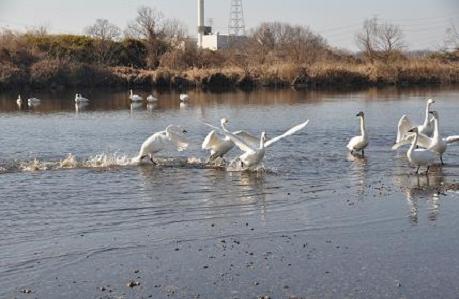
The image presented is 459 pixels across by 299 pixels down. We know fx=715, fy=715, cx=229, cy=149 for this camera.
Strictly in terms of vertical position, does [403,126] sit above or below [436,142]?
above

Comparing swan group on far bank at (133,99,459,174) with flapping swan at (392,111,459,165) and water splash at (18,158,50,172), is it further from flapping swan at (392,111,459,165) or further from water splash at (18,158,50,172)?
water splash at (18,158,50,172)

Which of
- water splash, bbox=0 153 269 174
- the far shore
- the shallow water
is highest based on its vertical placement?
the far shore

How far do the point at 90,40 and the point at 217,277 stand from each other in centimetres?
5862

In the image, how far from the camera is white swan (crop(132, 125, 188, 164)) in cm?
1627

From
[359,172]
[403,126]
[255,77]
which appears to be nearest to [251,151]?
[359,172]

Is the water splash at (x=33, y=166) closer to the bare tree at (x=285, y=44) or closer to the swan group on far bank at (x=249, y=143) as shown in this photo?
the swan group on far bank at (x=249, y=143)

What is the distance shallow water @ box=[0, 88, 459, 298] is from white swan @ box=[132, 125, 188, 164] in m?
0.32

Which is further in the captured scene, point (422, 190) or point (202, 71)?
point (202, 71)

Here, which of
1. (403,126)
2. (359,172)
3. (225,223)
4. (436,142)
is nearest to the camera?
(225,223)

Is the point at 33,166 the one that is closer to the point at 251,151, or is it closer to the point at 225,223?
the point at 251,151

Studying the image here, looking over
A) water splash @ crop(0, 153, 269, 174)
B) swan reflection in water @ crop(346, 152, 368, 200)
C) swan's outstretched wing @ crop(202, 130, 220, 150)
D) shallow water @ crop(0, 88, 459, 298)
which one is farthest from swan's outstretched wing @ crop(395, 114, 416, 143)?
swan's outstretched wing @ crop(202, 130, 220, 150)

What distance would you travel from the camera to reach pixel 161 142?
16.3 m

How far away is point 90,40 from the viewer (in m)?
64.1

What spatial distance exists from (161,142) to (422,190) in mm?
6223
